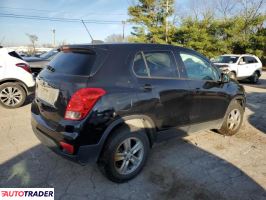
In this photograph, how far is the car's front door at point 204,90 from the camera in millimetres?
4023

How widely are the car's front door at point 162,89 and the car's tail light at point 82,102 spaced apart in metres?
0.66

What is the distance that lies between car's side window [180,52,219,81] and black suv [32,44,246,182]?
0.02 metres

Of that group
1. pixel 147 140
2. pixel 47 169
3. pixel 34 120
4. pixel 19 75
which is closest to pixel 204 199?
pixel 147 140

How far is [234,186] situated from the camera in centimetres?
334

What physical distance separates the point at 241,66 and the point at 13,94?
37.3ft

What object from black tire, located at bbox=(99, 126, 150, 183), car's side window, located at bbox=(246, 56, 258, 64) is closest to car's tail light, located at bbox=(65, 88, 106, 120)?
black tire, located at bbox=(99, 126, 150, 183)

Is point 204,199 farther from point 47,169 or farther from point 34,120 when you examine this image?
point 34,120

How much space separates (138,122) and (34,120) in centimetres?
145

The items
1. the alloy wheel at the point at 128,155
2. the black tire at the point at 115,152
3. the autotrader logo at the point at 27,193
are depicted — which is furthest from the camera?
the alloy wheel at the point at 128,155

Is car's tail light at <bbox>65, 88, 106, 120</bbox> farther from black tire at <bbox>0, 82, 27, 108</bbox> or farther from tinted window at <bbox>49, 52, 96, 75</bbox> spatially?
black tire at <bbox>0, 82, 27, 108</bbox>

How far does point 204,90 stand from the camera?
416 cm

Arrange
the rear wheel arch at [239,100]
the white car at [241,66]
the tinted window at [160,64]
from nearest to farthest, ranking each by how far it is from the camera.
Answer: the tinted window at [160,64] → the rear wheel arch at [239,100] → the white car at [241,66]

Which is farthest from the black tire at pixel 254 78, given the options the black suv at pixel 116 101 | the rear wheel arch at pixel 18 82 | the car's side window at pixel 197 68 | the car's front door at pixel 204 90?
the rear wheel arch at pixel 18 82

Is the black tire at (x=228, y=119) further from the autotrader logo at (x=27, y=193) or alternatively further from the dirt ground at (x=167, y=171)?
the autotrader logo at (x=27, y=193)
